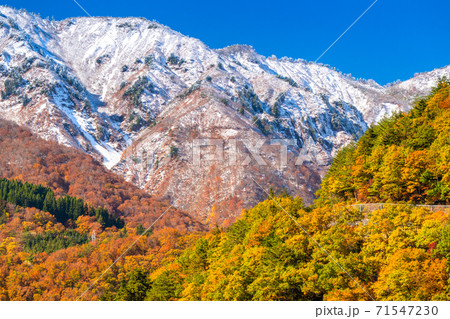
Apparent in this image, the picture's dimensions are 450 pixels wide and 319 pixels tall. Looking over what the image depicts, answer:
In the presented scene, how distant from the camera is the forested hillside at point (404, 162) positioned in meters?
47.2

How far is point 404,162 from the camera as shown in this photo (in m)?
49.8

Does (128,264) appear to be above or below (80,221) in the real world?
below

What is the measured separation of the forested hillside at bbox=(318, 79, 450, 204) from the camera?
1858 inches

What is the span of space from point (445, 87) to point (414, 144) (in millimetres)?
15561

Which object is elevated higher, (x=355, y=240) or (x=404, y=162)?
(x=404, y=162)

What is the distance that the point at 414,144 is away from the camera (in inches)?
2141

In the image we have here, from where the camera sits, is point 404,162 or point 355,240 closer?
point 355,240

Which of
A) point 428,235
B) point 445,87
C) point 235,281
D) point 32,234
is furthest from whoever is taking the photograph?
point 32,234

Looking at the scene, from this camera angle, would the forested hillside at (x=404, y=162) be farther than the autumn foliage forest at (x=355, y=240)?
Yes

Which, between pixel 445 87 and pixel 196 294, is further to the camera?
pixel 445 87

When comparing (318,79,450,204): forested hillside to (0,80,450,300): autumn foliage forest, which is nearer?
(0,80,450,300): autumn foliage forest

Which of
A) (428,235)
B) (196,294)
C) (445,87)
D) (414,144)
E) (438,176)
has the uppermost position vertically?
(445,87)
